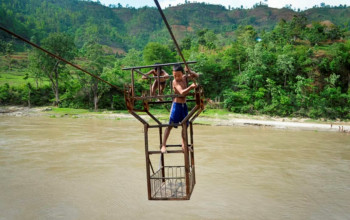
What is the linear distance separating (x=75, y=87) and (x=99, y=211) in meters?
29.8

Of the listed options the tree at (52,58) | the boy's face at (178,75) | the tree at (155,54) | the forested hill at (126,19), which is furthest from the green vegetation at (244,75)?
the forested hill at (126,19)

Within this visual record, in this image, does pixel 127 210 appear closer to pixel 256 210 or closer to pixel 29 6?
pixel 256 210

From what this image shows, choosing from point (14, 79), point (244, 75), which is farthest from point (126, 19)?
point (244, 75)

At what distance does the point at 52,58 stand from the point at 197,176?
2996cm

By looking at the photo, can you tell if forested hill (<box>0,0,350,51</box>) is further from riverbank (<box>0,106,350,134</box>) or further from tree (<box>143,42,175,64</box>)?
riverbank (<box>0,106,350,134</box>)

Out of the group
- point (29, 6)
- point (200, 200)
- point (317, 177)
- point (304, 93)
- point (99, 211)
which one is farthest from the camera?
point (29, 6)

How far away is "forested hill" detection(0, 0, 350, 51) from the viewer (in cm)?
8625

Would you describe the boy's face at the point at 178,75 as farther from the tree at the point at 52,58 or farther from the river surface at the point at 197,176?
the tree at the point at 52,58

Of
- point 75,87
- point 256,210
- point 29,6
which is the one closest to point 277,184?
point 256,210

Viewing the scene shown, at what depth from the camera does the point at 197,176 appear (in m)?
10.0

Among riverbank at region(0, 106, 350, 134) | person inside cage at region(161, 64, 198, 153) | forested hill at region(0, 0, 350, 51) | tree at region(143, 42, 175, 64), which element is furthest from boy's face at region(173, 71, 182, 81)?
forested hill at region(0, 0, 350, 51)

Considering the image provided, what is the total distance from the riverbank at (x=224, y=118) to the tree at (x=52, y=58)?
4.68 meters

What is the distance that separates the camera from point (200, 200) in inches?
310

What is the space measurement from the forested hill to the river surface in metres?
58.2
